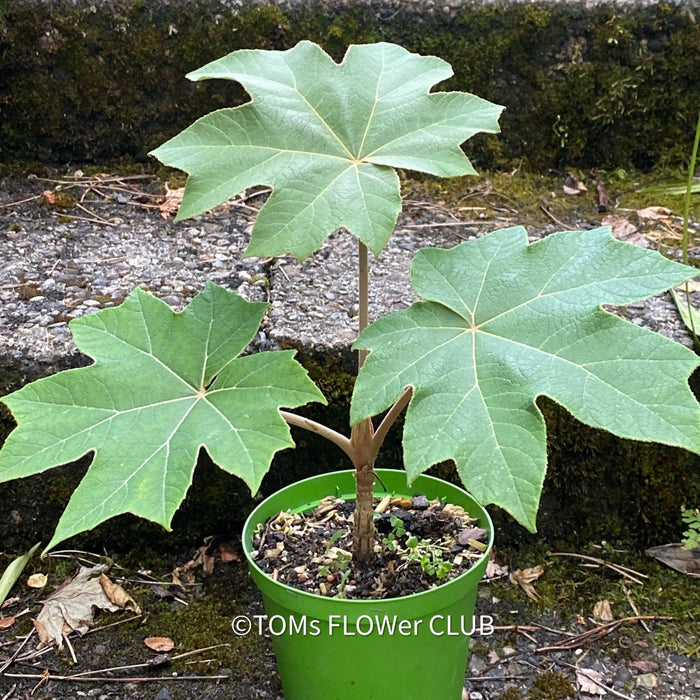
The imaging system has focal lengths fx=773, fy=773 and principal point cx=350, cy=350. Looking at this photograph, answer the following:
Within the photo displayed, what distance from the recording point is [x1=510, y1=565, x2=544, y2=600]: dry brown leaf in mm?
1798

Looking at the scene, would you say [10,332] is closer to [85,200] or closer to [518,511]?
[85,200]

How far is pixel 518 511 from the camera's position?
915 mm

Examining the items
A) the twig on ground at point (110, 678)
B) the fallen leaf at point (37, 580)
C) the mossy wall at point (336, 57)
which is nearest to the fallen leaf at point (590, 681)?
the twig on ground at point (110, 678)

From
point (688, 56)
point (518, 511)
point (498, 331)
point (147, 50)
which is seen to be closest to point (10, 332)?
point (147, 50)

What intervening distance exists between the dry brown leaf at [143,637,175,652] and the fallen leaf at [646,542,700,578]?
114 centimetres

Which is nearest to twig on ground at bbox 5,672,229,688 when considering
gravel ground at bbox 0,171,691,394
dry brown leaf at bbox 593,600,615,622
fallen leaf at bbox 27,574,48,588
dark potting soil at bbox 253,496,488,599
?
fallen leaf at bbox 27,574,48,588

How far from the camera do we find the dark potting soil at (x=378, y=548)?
134 cm

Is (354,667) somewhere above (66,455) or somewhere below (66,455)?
below

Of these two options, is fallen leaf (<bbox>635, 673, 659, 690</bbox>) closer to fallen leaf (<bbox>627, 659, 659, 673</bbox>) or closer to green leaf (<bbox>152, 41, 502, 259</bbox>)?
fallen leaf (<bbox>627, 659, 659, 673</bbox>)

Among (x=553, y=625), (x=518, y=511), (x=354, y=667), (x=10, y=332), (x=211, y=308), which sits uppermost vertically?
(x=211, y=308)

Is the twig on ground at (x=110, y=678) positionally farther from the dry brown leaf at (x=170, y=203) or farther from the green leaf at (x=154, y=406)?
the dry brown leaf at (x=170, y=203)

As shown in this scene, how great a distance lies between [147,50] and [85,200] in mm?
467

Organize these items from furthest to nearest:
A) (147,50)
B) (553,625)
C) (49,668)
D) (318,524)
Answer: (147,50), (553,625), (49,668), (318,524)

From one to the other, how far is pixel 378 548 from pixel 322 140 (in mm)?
734
